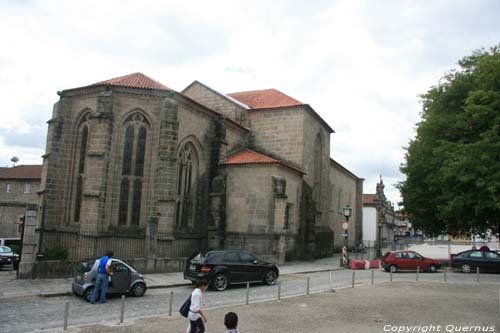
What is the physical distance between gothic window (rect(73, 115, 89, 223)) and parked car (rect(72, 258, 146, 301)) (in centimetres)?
963

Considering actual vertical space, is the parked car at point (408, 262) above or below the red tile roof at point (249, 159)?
below

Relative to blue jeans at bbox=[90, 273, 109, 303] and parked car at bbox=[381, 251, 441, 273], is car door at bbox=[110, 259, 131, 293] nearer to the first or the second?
blue jeans at bbox=[90, 273, 109, 303]

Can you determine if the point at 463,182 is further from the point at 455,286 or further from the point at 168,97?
the point at 168,97

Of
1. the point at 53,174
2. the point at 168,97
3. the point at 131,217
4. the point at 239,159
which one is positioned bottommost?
the point at 131,217

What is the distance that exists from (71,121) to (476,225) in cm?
2486

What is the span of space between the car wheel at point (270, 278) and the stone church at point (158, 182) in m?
5.17

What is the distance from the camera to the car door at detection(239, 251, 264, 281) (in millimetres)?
16531

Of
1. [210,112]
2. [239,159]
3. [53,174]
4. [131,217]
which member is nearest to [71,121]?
[53,174]

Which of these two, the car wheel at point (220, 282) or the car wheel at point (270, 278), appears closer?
the car wheel at point (220, 282)

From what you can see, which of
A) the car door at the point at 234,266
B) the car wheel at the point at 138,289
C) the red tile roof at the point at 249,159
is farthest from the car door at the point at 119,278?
the red tile roof at the point at 249,159

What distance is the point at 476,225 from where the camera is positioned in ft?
84.8

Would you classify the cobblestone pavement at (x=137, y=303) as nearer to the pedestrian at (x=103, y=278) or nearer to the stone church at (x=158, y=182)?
the pedestrian at (x=103, y=278)

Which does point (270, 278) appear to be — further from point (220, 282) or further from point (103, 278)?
point (103, 278)

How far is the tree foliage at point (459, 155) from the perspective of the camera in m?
21.2
